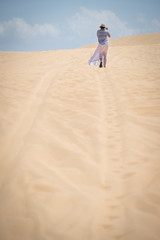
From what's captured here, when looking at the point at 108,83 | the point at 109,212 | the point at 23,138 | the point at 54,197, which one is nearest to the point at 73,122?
the point at 23,138

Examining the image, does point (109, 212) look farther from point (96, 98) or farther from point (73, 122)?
point (96, 98)

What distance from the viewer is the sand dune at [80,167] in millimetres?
1140

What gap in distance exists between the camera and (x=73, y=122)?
2.46m

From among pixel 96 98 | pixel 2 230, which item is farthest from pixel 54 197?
pixel 96 98

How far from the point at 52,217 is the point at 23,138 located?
121 cm

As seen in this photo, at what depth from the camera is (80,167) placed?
1.65 metres

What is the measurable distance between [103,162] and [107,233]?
72 centimetres

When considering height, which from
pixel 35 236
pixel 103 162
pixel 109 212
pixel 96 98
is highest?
pixel 96 98

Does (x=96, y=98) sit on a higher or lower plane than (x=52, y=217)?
higher

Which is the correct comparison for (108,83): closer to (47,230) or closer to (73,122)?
(73,122)

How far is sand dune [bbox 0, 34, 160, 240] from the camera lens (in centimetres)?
114

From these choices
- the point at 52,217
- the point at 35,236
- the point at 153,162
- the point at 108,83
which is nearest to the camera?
the point at 35,236

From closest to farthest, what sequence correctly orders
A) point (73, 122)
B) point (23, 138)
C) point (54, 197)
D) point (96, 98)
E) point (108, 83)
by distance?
point (54, 197)
point (23, 138)
point (73, 122)
point (96, 98)
point (108, 83)

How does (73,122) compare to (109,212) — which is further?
(73,122)
